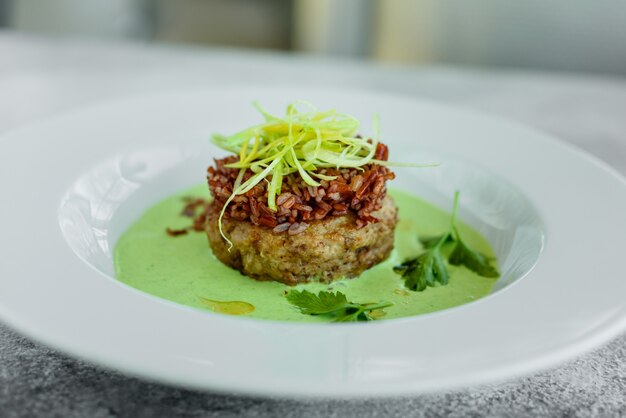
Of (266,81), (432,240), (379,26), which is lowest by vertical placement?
(379,26)

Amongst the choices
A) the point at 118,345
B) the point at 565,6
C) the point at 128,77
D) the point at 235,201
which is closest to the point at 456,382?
the point at 118,345

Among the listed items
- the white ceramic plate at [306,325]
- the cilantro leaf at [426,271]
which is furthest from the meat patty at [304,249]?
the white ceramic plate at [306,325]

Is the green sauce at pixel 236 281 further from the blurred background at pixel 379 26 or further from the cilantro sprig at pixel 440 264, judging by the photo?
the blurred background at pixel 379 26

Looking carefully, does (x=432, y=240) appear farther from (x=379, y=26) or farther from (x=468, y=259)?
(x=379, y=26)

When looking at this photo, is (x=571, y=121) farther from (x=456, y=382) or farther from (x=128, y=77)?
(x=456, y=382)

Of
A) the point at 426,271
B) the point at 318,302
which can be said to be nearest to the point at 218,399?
the point at 318,302

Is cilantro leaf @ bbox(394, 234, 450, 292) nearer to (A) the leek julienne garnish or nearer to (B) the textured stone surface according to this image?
(A) the leek julienne garnish
